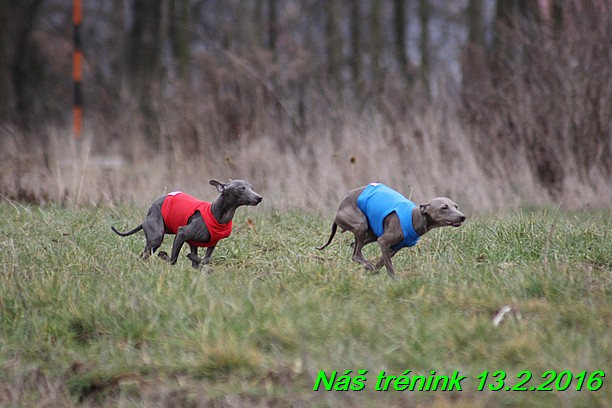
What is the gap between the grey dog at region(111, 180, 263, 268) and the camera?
6.43 m

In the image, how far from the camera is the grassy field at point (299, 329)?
13.4 ft

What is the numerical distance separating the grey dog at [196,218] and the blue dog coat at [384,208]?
84 centimetres

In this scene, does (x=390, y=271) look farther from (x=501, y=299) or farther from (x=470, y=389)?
(x=470, y=389)

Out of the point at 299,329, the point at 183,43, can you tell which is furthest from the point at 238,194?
the point at 183,43

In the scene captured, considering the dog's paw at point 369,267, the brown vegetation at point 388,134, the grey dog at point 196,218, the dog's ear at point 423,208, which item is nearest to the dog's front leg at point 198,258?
the grey dog at point 196,218

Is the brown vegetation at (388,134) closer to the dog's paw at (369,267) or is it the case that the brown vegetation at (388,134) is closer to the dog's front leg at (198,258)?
the dog's front leg at (198,258)

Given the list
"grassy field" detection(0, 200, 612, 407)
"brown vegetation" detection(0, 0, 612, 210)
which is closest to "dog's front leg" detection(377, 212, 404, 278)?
"grassy field" detection(0, 200, 612, 407)

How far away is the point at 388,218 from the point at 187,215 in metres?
1.62

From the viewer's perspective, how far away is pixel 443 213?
5934 millimetres

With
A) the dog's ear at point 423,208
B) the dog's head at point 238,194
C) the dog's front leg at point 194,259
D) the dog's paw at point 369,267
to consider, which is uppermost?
the dog's head at point 238,194

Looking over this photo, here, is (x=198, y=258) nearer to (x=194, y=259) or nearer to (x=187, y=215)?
(x=194, y=259)

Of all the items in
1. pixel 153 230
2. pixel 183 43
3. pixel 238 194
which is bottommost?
pixel 153 230

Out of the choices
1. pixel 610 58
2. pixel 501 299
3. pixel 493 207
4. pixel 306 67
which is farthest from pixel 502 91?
pixel 501 299

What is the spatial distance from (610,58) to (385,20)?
18175 millimetres
